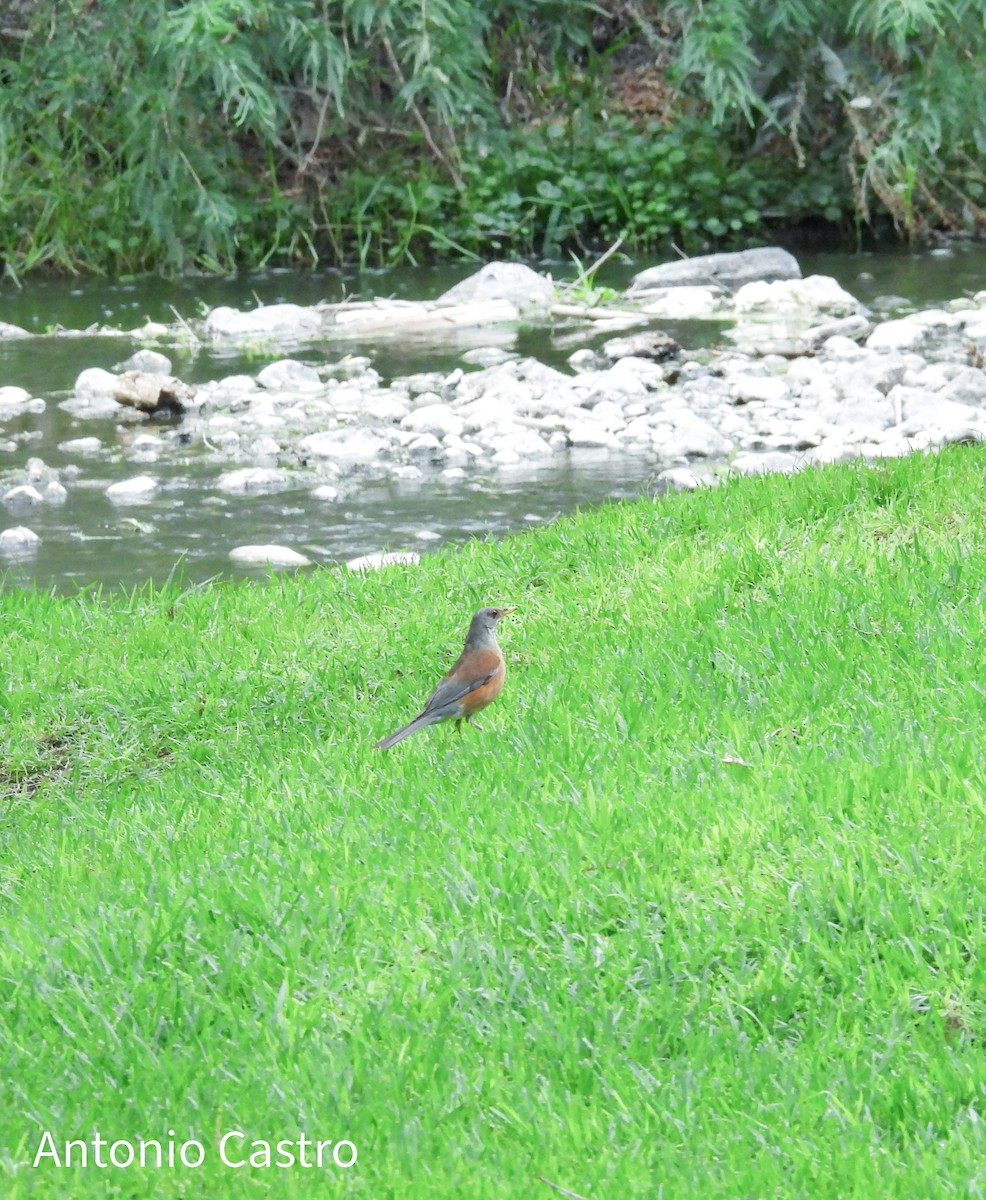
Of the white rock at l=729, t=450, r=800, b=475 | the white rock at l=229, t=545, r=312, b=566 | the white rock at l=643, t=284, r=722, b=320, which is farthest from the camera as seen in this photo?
the white rock at l=643, t=284, r=722, b=320

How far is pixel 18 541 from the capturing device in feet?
25.5

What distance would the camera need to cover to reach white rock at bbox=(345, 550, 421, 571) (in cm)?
647

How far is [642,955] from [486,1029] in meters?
0.35

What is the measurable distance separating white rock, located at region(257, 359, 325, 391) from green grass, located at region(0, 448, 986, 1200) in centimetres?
629

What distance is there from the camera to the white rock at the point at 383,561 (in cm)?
647

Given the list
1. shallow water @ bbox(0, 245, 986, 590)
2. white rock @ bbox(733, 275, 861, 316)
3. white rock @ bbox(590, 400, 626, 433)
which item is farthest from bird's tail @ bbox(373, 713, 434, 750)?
white rock @ bbox(733, 275, 861, 316)

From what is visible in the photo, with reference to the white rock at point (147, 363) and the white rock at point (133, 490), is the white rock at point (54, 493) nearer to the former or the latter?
the white rock at point (133, 490)

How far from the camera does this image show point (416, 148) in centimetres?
1738

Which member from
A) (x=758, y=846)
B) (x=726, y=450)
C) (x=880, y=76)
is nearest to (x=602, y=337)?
(x=726, y=450)

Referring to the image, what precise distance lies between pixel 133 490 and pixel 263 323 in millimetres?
5062

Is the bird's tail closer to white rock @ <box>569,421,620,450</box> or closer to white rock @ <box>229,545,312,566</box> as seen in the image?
white rock @ <box>229,545,312,566</box>

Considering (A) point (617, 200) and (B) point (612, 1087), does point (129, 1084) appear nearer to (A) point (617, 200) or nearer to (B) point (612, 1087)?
(B) point (612, 1087)

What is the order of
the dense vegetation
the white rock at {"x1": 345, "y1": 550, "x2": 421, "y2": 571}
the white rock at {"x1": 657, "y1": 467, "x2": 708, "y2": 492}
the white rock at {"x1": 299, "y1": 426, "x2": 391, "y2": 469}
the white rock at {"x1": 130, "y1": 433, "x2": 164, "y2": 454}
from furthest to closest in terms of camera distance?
the dense vegetation
the white rock at {"x1": 130, "y1": 433, "x2": 164, "y2": 454}
the white rock at {"x1": 299, "y1": 426, "x2": 391, "y2": 469}
the white rock at {"x1": 657, "y1": 467, "x2": 708, "y2": 492}
the white rock at {"x1": 345, "y1": 550, "x2": 421, "y2": 571}

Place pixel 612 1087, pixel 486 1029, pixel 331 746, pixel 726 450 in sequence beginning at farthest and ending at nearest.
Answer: pixel 726 450 < pixel 331 746 < pixel 486 1029 < pixel 612 1087
